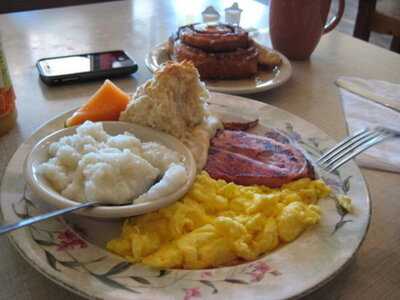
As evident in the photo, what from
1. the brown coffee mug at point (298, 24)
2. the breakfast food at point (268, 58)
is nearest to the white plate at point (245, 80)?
A: the breakfast food at point (268, 58)

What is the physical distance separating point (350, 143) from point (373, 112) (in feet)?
1.25

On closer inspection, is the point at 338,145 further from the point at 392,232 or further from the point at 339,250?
the point at 339,250

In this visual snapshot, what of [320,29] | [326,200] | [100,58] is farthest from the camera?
[320,29]

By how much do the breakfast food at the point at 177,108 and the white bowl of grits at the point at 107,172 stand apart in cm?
7

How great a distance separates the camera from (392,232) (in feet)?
2.89

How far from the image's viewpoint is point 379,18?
286cm

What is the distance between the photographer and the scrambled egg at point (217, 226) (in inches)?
28.6

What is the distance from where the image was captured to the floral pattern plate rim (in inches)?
25.5

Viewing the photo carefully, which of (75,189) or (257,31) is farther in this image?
(257,31)

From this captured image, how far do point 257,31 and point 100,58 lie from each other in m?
0.78

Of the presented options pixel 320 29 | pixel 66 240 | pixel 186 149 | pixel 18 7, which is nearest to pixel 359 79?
pixel 320 29

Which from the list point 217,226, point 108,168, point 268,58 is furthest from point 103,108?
point 268,58

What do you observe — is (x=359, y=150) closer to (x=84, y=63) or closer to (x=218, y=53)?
(x=218, y=53)

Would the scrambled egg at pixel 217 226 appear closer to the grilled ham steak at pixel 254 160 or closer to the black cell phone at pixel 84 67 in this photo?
the grilled ham steak at pixel 254 160
